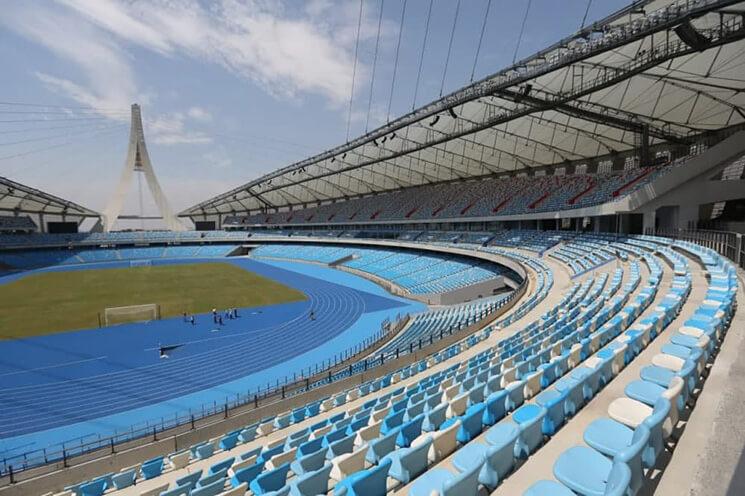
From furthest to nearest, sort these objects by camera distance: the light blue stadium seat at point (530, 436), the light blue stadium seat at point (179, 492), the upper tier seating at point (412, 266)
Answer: the upper tier seating at point (412, 266), the light blue stadium seat at point (179, 492), the light blue stadium seat at point (530, 436)

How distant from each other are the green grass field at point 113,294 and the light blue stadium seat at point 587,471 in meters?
29.6

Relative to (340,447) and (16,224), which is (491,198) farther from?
(16,224)

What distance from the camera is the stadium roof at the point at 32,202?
46250mm

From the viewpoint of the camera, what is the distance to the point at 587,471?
2826mm

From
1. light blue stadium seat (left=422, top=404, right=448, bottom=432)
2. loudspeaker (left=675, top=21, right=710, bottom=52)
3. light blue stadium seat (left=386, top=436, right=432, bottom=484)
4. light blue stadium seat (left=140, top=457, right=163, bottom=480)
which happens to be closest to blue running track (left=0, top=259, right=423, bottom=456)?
light blue stadium seat (left=140, top=457, right=163, bottom=480)

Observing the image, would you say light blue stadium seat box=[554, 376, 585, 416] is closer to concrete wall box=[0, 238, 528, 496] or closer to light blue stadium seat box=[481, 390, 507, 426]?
light blue stadium seat box=[481, 390, 507, 426]

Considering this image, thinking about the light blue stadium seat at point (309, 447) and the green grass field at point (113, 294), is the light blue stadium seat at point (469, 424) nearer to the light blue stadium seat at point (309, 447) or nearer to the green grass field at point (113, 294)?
the light blue stadium seat at point (309, 447)

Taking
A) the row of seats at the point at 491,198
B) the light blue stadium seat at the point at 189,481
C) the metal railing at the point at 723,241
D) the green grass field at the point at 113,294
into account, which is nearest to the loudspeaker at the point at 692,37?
the metal railing at the point at 723,241

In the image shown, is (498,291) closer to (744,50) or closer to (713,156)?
(713,156)

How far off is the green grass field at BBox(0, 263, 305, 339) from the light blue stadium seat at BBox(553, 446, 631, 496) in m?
29.6

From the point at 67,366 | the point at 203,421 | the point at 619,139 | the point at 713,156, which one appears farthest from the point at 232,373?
the point at 619,139

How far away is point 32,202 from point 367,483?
77.2m

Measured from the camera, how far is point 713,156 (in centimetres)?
2295

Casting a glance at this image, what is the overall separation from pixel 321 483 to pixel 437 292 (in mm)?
27227
